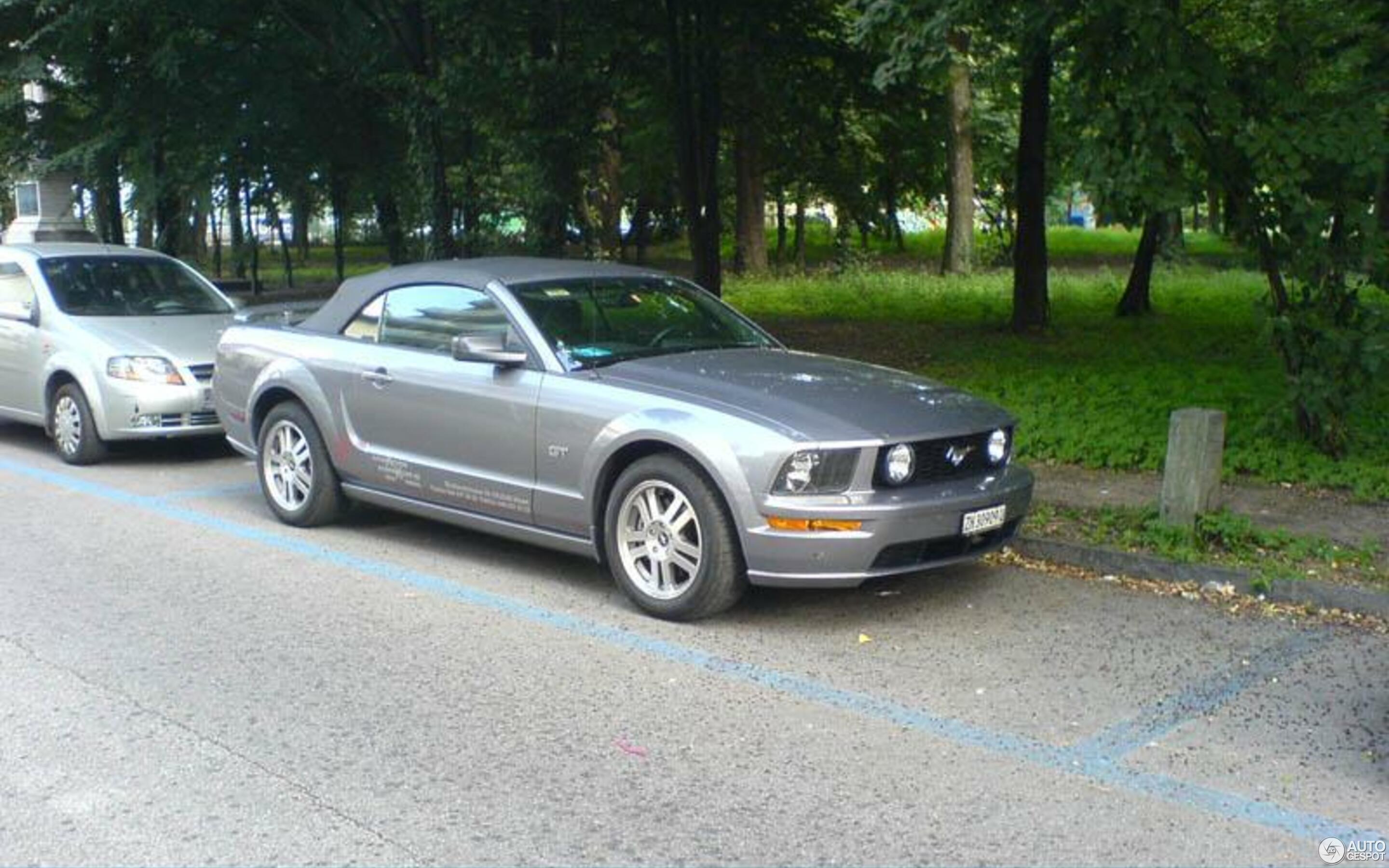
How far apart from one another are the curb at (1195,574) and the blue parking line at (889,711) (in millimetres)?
1957

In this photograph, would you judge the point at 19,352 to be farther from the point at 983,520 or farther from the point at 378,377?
the point at 983,520

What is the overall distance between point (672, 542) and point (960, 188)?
2224 cm

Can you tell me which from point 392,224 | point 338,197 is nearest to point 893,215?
point 338,197

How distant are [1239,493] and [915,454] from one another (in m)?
3.28

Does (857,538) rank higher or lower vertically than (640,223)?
lower

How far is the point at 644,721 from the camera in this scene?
5.25 metres

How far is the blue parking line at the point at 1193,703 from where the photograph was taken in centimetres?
501

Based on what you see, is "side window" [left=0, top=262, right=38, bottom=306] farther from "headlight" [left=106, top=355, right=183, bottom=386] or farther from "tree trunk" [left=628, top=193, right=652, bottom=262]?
"tree trunk" [left=628, top=193, right=652, bottom=262]

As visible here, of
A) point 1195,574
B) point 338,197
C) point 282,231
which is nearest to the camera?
point 1195,574

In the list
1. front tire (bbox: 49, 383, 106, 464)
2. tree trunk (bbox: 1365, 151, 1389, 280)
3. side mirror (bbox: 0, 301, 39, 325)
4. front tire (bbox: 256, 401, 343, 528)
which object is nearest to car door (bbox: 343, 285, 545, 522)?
front tire (bbox: 256, 401, 343, 528)

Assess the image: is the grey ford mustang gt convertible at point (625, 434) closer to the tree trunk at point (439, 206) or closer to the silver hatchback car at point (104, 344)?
the silver hatchback car at point (104, 344)

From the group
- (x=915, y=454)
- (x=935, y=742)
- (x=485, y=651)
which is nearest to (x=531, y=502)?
(x=485, y=651)

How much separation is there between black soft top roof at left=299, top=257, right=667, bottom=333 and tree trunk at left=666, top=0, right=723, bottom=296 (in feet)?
21.2

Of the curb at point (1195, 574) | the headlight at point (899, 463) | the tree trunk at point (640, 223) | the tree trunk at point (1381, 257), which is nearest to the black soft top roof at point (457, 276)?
the headlight at point (899, 463)
